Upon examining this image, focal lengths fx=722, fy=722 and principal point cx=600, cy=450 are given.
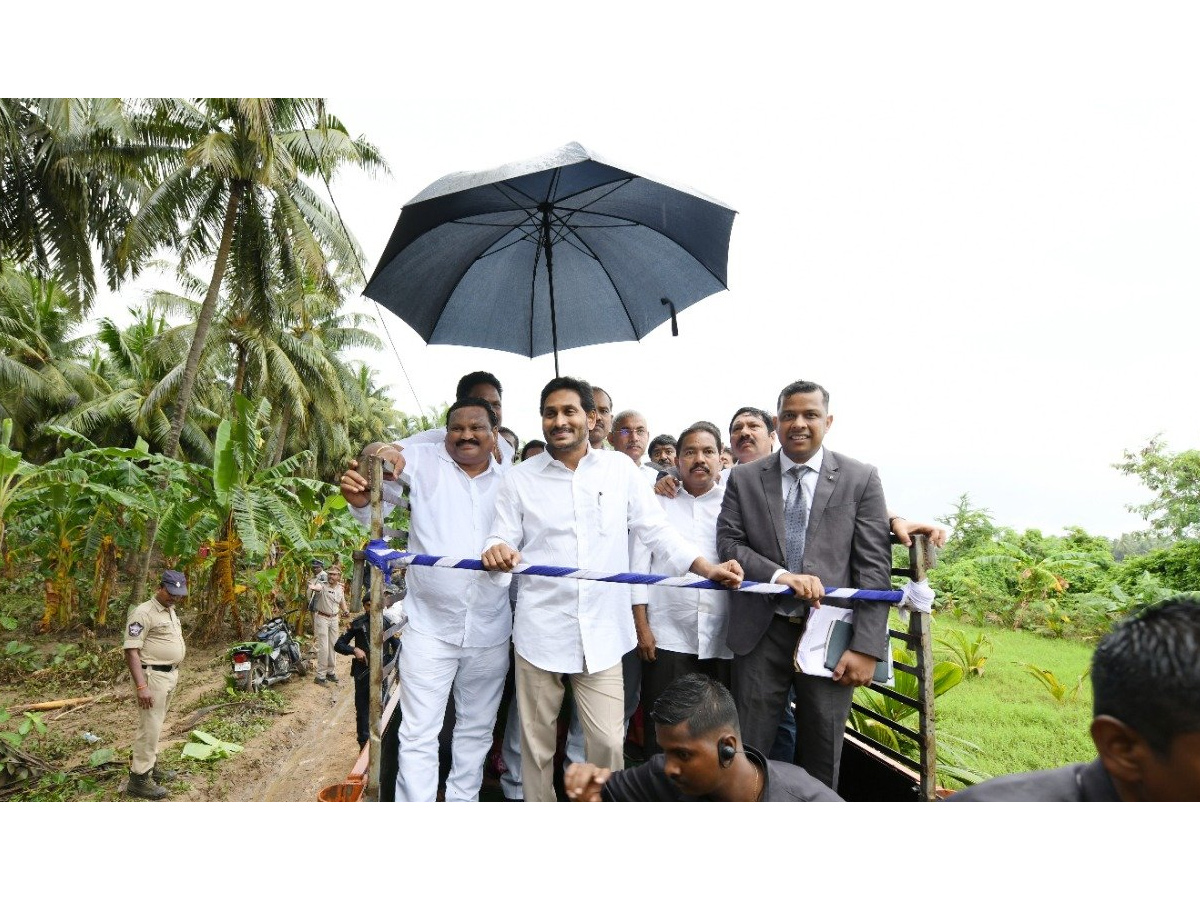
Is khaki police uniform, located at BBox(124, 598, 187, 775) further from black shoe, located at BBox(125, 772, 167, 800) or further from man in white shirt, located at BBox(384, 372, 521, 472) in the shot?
man in white shirt, located at BBox(384, 372, 521, 472)

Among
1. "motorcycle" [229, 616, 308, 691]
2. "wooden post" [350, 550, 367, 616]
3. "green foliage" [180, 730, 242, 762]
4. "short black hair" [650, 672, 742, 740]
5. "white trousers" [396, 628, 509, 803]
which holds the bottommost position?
"green foliage" [180, 730, 242, 762]

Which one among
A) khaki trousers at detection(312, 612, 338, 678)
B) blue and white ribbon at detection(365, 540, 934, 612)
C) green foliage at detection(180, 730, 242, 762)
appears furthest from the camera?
khaki trousers at detection(312, 612, 338, 678)

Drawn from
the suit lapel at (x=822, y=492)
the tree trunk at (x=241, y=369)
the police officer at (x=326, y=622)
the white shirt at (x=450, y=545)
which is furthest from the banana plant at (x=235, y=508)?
the tree trunk at (x=241, y=369)

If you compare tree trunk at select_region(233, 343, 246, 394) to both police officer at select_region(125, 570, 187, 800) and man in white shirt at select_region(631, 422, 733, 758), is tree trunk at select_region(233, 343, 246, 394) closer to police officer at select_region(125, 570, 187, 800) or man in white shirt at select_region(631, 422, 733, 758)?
police officer at select_region(125, 570, 187, 800)

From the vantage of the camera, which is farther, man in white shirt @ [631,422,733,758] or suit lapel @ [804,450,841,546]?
man in white shirt @ [631,422,733,758]

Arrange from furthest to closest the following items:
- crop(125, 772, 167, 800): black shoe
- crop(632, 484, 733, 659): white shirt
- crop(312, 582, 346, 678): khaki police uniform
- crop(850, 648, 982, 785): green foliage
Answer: crop(312, 582, 346, 678): khaki police uniform, crop(125, 772, 167, 800): black shoe, crop(850, 648, 982, 785): green foliage, crop(632, 484, 733, 659): white shirt

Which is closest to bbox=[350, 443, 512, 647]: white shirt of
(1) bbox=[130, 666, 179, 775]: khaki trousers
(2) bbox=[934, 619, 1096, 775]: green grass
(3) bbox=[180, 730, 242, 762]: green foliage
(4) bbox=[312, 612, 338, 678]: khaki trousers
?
(2) bbox=[934, 619, 1096, 775]: green grass

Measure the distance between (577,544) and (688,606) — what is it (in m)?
0.76

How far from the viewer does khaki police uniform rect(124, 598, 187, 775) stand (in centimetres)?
668

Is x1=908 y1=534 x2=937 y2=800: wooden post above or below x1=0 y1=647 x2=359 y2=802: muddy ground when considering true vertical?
above

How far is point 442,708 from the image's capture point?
10.0 ft

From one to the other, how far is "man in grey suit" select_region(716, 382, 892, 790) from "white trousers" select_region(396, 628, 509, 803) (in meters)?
1.08

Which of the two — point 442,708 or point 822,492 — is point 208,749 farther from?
point 822,492

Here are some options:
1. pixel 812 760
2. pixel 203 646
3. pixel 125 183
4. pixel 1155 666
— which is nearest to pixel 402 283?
pixel 812 760
